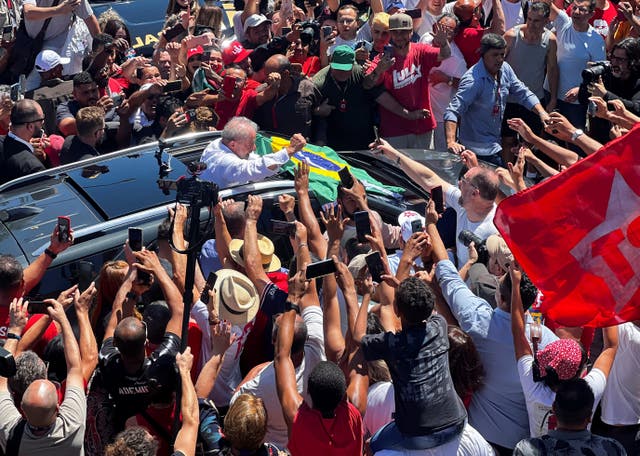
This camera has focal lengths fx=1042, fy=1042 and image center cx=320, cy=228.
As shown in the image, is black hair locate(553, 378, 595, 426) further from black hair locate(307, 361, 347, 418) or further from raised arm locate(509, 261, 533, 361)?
black hair locate(307, 361, 347, 418)

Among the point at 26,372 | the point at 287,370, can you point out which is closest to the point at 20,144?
the point at 26,372

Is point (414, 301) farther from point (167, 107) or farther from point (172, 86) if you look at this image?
point (172, 86)

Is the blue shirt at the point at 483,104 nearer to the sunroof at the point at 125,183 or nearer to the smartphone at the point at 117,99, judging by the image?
the sunroof at the point at 125,183

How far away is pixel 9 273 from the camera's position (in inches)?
237

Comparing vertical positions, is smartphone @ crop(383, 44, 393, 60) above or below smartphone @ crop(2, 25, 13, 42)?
above

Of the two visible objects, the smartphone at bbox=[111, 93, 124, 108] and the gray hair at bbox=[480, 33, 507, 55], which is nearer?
the gray hair at bbox=[480, 33, 507, 55]

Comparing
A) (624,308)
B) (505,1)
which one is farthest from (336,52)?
(624,308)

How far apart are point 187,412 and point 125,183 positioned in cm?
287

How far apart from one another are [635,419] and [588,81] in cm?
411

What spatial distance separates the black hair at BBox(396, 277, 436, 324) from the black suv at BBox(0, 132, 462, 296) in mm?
2285

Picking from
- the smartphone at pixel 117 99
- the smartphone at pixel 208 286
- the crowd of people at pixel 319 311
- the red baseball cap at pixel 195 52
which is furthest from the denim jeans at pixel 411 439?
the red baseball cap at pixel 195 52

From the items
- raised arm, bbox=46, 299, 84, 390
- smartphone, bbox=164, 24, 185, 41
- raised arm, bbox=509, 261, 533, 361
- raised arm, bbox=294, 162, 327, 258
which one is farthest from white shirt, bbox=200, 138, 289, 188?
smartphone, bbox=164, 24, 185, 41

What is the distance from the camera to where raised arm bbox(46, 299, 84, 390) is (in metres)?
5.36

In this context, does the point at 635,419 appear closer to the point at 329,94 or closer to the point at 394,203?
A: the point at 394,203
